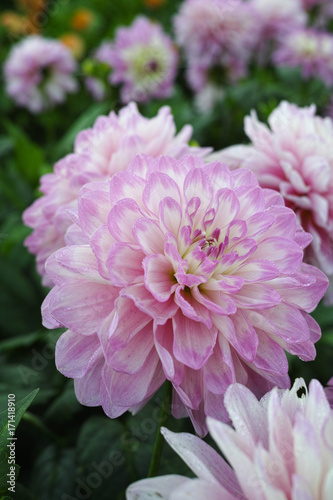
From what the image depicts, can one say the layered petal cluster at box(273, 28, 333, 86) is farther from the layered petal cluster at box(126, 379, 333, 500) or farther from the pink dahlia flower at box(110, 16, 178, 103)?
the layered petal cluster at box(126, 379, 333, 500)

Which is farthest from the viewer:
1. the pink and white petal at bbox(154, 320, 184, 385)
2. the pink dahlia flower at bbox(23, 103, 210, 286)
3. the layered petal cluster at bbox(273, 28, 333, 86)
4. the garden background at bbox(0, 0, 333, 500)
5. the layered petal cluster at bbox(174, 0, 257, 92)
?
the layered petal cluster at bbox(273, 28, 333, 86)

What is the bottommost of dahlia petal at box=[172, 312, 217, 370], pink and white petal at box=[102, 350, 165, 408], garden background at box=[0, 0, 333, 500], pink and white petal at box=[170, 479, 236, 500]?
garden background at box=[0, 0, 333, 500]

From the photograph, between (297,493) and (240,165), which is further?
(240,165)

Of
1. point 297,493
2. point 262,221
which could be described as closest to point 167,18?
point 262,221

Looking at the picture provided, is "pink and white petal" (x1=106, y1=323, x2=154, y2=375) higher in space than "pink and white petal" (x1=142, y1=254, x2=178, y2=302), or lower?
lower

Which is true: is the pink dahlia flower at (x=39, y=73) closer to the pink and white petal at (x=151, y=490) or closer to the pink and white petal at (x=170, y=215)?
the pink and white petal at (x=170, y=215)

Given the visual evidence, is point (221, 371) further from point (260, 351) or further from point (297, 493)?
point (297, 493)

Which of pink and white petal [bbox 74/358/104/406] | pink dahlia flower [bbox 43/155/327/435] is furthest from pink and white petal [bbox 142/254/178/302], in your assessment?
pink and white petal [bbox 74/358/104/406]
